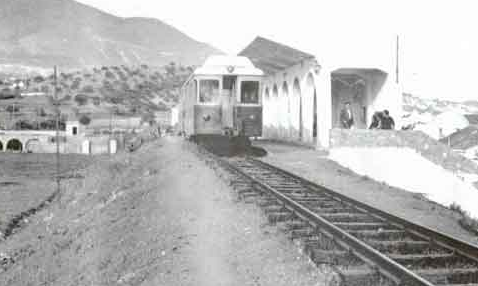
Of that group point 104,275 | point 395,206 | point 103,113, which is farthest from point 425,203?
point 103,113

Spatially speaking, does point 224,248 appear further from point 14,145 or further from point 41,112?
point 41,112

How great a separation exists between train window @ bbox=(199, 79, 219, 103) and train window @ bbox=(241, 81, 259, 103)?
0.98 m

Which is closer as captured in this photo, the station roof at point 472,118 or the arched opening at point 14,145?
the station roof at point 472,118

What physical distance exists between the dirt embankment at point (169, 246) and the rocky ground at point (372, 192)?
3188 mm

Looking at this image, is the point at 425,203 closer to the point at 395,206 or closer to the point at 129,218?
the point at 395,206

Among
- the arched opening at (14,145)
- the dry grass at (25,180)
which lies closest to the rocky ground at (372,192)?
the dry grass at (25,180)

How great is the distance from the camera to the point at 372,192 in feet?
41.7

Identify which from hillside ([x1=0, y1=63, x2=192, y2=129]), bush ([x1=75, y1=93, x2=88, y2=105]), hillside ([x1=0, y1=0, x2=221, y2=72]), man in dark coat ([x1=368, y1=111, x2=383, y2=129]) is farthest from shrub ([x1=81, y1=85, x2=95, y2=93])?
man in dark coat ([x1=368, y1=111, x2=383, y2=129])

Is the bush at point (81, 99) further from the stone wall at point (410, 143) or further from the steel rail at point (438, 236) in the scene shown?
the steel rail at point (438, 236)

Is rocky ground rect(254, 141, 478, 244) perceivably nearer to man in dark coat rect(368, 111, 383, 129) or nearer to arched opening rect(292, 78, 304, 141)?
man in dark coat rect(368, 111, 383, 129)

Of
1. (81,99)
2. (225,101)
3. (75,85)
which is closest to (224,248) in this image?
(225,101)

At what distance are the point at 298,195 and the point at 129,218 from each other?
11.2 ft

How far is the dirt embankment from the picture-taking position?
581 centimetres

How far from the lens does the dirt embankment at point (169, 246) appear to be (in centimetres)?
581
